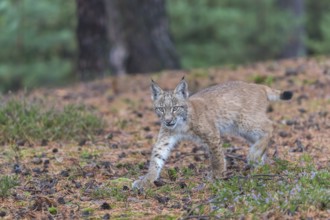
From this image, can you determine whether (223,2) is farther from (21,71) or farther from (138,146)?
(138,146)

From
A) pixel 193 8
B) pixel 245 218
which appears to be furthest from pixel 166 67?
pixel 193 8

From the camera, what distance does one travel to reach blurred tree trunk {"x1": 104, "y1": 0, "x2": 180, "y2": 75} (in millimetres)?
13922

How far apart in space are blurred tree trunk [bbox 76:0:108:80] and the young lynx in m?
6.58

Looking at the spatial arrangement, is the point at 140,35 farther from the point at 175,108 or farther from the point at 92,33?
the point at 175,108

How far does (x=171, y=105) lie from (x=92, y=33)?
742 centimetres

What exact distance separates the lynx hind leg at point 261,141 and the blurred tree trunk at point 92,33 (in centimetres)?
692

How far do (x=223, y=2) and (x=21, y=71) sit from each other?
7913mm

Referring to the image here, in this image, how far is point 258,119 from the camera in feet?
26.4

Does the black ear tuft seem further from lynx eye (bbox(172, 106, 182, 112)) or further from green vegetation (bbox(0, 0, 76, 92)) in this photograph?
green vegetation (bbox(0, 0, 76, 92))

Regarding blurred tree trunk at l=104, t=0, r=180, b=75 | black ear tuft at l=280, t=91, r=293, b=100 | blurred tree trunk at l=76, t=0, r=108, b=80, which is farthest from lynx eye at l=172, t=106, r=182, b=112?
blurred tree trunk at l=76, t=0, r=108, b=80

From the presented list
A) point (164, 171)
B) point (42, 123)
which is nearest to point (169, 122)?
point (164, 171)

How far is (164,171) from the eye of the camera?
778cm

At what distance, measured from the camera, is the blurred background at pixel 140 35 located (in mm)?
14078

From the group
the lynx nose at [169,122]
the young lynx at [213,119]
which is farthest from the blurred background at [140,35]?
the lynx nose at [169,122]
